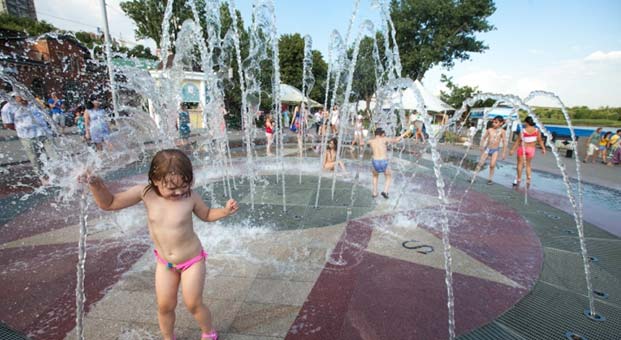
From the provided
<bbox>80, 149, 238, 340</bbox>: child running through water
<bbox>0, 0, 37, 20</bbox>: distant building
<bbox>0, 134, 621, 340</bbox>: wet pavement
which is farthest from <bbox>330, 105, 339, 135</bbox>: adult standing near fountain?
<bbox>0, 0, 37, 20</bbox>: distant building

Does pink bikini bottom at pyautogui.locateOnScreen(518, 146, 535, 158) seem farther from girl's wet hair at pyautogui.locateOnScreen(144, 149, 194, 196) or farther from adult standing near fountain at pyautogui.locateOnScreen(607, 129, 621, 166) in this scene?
adult standing near fountain at pyautogui.locateOnScreen(607, 129, 621, 166)

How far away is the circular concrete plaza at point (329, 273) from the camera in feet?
7.79

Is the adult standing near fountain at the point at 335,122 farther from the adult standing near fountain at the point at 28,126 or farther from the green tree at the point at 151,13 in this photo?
the green tree at the point at 151,13

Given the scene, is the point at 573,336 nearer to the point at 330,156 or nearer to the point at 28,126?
the point at 330,156

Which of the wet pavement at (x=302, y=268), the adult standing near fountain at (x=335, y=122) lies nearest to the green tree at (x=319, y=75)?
the adult standing near fountain at (x=335, y=122)

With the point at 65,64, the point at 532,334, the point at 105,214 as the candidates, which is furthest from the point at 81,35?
the point at 532,334

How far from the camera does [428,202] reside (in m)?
5.69

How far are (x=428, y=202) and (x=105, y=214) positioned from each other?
18.1 feet

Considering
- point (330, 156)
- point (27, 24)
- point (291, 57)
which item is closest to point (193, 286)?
point (330, 156)

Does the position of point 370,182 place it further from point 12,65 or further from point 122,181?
point 12,65

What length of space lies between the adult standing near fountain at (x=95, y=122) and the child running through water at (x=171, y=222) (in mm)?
8155

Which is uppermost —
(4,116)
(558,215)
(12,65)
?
(12,65)

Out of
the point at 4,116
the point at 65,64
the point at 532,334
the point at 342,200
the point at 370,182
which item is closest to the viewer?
the point at 532,334

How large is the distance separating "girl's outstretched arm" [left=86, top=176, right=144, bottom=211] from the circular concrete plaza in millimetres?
1079
